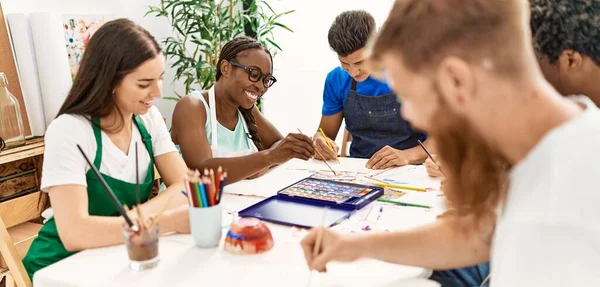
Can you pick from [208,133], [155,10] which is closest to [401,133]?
[208,133]

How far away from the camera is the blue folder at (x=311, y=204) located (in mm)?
1408

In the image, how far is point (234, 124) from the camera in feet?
7.39

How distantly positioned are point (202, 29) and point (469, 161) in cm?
278

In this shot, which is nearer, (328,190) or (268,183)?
(328,190)

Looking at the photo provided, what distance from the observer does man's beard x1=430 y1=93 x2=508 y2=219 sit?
0.78m

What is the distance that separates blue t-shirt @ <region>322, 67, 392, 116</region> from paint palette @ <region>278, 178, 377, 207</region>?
110cm

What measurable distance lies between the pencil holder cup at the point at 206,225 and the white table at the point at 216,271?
0.9 inches

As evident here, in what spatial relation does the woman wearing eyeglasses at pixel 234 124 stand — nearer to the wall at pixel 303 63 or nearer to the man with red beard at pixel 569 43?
the man with red beard at pixel 569 43

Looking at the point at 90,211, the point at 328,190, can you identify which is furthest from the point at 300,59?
the point at 90,211

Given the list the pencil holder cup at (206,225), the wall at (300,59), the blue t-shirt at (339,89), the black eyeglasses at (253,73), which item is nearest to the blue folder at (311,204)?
A: the pencil holder cup at (206,225)

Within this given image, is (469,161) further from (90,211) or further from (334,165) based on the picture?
(334,165)

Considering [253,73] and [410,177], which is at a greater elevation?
[253,73]

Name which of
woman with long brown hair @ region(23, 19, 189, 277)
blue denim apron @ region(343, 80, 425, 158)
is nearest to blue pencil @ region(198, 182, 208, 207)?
woman with long brown hair @ region(23, 19, 189, 277)

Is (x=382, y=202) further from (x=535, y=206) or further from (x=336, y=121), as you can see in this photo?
(x=336, y=121)
